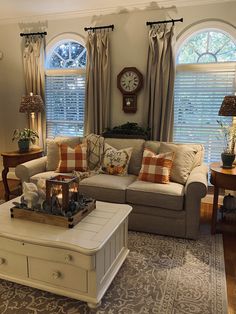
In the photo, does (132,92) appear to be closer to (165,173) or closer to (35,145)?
(165,173)

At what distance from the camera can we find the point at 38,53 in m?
4.43

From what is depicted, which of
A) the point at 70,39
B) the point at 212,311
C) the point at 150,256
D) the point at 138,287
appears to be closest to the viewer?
the point at 212,311

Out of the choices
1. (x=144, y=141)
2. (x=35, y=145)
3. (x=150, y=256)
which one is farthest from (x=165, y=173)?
(x=35, y=145)

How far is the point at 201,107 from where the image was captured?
154 inches

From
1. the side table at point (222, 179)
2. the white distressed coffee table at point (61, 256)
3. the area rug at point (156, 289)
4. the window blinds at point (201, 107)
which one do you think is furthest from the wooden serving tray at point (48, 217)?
the window blinds at point (201, 107)

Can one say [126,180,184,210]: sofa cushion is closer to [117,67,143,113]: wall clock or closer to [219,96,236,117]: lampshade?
[219,96,236,117]: lampshade

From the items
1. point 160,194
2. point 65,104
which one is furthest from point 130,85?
point 160,194

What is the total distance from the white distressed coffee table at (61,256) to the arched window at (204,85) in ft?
7.86

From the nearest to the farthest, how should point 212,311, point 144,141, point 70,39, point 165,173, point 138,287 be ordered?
point 212,311
point 138,287
point 165,173
point 144,141
point 70,39

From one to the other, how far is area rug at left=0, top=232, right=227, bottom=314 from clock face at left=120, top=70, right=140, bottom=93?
239 centimetres

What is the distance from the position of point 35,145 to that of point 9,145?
0.81m

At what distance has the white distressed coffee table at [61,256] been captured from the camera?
1764mm

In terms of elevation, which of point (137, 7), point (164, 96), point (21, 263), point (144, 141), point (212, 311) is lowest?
point (212, 311)

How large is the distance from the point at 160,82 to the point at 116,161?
1365 mm
